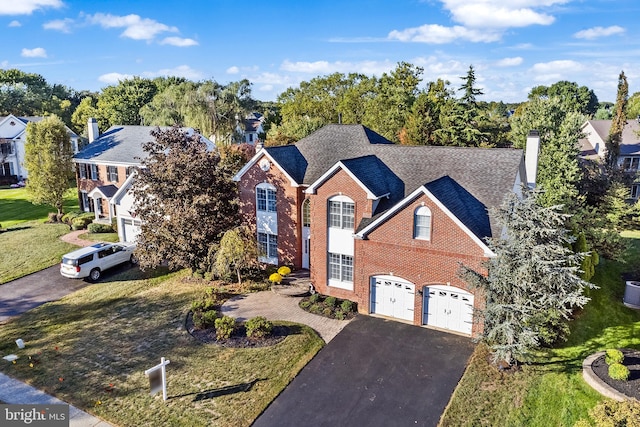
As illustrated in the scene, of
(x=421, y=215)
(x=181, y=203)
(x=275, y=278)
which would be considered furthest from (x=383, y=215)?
(x=181, y=203)

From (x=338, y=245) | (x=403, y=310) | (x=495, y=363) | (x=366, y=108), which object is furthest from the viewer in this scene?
(x=366, y=108)

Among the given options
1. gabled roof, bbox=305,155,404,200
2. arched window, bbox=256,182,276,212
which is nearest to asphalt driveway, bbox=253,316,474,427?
gabled roof, bbox=305,155,404,200

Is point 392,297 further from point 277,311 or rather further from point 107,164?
point 107,164

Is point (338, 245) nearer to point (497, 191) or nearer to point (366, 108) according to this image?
point (497, 191)

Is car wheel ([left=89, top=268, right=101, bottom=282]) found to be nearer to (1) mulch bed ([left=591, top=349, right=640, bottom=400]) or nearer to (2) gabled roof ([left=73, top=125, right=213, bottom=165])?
(2) gabled roof ([left=73, top=125, right=213, bottom=165])

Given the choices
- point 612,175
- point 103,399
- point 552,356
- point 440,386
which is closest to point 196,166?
point 103,399
